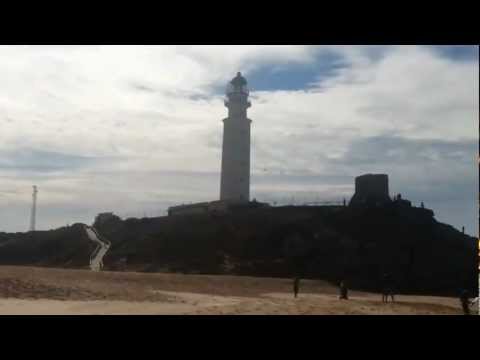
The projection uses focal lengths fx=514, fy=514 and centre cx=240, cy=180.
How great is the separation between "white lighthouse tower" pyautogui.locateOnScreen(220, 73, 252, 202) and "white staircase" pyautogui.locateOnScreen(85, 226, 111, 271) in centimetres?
1211

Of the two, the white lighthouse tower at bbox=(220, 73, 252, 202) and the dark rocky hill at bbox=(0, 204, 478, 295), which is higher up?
the white lighthouse tower at bbox=(220, 73, 252, 202)

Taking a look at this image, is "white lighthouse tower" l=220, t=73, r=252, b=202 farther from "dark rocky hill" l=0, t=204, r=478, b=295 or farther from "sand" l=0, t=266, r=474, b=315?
"sand" l=0, t=266, r=474, b=315

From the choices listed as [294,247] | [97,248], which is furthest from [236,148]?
[97,248]

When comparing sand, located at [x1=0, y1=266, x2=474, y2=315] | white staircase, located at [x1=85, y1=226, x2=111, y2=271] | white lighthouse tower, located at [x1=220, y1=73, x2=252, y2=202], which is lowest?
Result: sand, located at [x1=0, y1=266, x2=474, y2=315]

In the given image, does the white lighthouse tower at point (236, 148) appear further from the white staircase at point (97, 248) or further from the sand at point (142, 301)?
the sand at point (142, 301)

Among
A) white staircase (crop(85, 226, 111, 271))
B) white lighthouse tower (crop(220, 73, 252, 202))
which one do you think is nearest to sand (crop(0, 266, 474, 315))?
white staircase (crop(85, 226, 111, 271))

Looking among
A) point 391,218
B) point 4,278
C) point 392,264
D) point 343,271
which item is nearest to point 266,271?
point 343,271

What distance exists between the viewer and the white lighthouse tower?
1919 inches

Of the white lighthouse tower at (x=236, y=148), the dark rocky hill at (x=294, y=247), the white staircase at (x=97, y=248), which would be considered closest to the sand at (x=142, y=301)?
the dark rocky hill at (x=294, y=247)

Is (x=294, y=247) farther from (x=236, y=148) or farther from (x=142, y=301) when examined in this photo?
(x=142, y=301)

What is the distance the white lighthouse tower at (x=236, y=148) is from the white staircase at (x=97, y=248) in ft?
39.7

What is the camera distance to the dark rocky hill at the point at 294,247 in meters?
34.3
